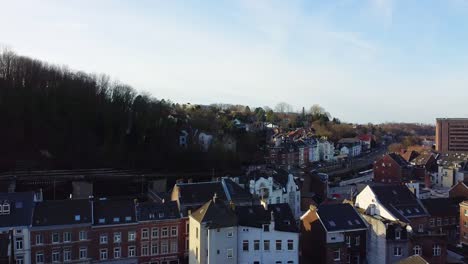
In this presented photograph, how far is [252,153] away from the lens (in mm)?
65375

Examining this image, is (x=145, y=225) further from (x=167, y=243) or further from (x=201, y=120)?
(x=201, y=120)

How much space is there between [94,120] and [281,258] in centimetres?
3343

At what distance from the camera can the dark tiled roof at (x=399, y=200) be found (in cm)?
3188

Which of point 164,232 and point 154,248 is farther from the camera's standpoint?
point 164,232

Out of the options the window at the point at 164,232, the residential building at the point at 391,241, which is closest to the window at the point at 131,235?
the window at the point at 164,232

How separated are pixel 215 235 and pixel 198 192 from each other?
7.15m

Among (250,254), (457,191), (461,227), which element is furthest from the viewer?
(457,191)

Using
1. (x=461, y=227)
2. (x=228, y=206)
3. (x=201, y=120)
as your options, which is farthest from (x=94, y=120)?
(x=461, y=227)

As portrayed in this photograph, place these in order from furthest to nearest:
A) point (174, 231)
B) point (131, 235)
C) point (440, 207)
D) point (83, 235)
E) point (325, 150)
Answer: point (325, 150)
point (440, 207)
point (174, 231)
point (131, 235)
point (83, 235)

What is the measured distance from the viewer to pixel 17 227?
2720 centimetres

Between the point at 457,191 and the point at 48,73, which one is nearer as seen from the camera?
the point at 457,191

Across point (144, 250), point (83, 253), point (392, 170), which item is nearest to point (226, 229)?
point (144, 250)

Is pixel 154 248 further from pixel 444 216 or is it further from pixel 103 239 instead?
pixel 444 216

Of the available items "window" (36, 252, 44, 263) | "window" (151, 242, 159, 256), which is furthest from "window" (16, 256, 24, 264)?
"window" (151, 242, 159, 256)
